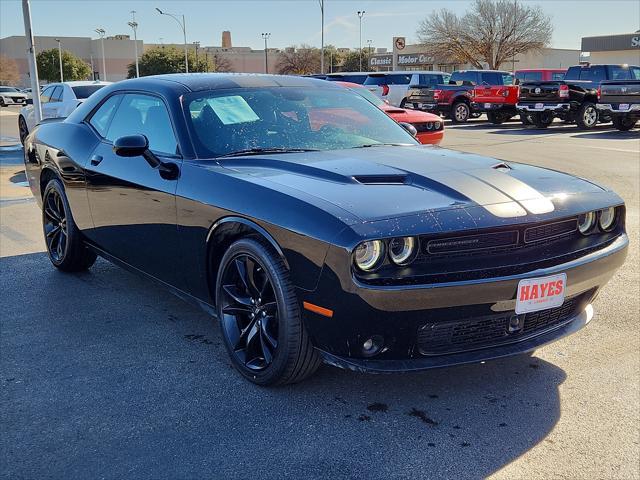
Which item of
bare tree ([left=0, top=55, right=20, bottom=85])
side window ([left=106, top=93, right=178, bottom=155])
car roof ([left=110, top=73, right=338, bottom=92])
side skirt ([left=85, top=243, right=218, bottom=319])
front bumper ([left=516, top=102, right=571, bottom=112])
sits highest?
bare tree ([left=0, top=55, right=20, bottom=85])

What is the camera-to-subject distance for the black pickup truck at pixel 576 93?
19891 millimetres

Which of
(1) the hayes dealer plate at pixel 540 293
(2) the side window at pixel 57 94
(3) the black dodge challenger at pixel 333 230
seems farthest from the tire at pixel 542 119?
(1) the hayes dealer plate at pixel 540 293

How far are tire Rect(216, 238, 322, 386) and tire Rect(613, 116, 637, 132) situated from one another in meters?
18.6

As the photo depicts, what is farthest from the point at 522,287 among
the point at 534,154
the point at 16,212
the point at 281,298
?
the point at 534,154

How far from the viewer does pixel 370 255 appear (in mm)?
2734

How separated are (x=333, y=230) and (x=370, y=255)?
0.63 ft

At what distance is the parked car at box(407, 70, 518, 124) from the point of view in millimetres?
23594

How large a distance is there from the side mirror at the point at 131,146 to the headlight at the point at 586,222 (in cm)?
239

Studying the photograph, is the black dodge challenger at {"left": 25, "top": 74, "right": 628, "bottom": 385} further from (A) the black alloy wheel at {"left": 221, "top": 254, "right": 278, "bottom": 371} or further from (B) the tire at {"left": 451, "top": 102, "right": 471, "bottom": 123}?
(B) the tire at {"left": 451, "top": 102, "right": 471, "bottom": 123}

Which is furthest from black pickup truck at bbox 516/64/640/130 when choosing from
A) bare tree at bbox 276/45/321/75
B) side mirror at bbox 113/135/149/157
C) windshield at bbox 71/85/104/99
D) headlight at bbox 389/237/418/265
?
bare tree at bbox 276/45/321/75

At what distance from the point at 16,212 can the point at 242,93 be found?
475 centimetres

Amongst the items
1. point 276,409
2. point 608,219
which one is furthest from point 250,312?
point 608,219

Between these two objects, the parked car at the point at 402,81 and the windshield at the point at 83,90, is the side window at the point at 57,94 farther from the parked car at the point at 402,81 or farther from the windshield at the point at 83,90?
the parked car at the point at 402,81

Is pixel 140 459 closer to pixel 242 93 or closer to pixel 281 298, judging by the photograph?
pixel 281 298
